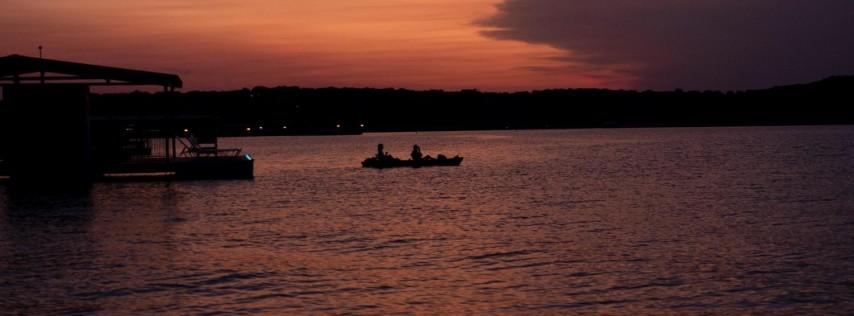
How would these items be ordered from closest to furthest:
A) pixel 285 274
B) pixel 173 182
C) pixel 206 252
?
pixel 285 274 < pixel 206 252 < pixel 173 182

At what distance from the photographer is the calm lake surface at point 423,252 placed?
1758 cm

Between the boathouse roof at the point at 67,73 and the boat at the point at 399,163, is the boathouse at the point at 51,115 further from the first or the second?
the boat at the point at 399,163

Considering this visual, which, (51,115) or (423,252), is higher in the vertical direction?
(51,115)

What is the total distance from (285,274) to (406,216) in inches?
584

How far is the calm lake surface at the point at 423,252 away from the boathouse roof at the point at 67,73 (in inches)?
193

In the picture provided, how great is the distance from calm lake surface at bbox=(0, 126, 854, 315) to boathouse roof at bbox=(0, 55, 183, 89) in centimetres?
490

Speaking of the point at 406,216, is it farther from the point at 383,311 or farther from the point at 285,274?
the point at 383,311

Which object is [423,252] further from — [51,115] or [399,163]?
[399,163]

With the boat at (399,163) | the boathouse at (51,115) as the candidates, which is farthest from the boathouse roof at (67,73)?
the boat at (399,163)

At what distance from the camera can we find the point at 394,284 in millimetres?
19219

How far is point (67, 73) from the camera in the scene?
42031 millimetres

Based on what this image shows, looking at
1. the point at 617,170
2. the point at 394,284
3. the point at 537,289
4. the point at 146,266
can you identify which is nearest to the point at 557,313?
the point at 537,289

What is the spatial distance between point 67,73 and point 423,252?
79.4 feet

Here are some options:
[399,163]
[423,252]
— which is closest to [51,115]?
[423,252]
